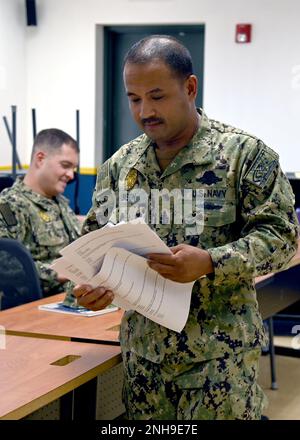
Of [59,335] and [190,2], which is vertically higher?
[190,2]

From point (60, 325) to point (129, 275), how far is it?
0.85 metres

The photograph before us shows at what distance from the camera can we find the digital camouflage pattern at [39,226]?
3.38 m

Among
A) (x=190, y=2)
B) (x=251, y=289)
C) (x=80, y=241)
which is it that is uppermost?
(x=190, y=2)

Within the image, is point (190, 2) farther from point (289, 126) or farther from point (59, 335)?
point (59, 335)

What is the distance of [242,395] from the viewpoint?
166 cm

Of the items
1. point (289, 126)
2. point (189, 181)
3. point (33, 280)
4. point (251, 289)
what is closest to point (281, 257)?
point (251, 289)

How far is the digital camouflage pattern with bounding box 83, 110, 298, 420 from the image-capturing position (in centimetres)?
159

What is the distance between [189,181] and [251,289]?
0.92 feet

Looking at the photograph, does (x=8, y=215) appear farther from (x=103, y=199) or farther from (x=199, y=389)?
(x=199, y=389)

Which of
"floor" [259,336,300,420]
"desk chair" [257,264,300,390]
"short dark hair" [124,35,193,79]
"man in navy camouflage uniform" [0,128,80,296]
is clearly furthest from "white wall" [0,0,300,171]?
"short dark hair" [124,35,193,79]

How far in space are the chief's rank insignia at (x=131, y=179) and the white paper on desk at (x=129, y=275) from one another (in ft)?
Result: 0.72

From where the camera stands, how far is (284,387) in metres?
→ 4.19

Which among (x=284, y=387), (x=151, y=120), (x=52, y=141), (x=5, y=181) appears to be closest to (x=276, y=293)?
(x=284, y=387)

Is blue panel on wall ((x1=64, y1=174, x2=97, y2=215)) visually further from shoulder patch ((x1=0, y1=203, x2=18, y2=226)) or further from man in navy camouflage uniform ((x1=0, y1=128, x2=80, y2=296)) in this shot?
shoulder patch ((x1=0, y1=203, x2=18, y2=226))
